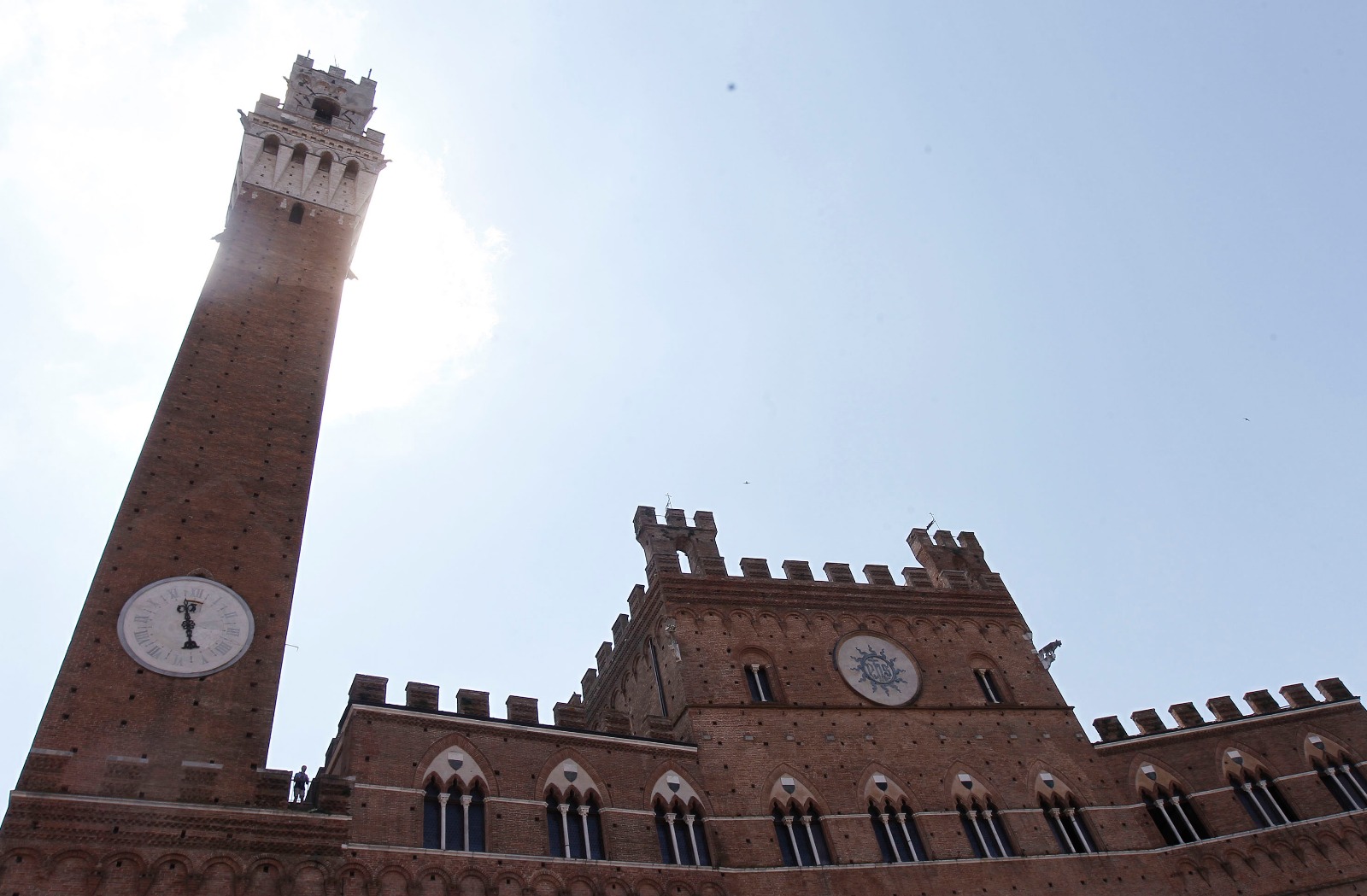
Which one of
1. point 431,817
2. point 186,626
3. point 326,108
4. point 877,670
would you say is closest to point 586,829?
point 431,817

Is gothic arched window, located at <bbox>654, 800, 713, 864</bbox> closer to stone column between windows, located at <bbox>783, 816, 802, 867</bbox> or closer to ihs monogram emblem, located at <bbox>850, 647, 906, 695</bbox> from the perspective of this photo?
stone column between windows, located at <bbox>783, 816, 802, 867</bbox>

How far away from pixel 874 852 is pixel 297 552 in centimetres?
1373

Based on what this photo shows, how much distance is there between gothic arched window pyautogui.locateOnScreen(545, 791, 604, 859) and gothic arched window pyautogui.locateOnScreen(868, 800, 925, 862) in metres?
6.25

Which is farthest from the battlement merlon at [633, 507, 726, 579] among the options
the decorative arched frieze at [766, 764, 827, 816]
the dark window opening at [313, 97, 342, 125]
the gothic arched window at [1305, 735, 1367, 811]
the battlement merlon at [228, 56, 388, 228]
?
the dark window opening at [313, 97, 342, 125]

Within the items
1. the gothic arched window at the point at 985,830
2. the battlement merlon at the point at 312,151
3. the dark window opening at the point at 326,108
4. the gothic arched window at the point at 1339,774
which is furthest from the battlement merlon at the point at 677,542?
the dark window opening at the point at 326,108

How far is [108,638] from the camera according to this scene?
1750cm

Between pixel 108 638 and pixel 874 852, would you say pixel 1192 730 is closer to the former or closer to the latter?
pixel 874 852

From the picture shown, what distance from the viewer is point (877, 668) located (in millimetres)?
25375

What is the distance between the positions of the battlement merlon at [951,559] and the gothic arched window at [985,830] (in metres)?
7.55

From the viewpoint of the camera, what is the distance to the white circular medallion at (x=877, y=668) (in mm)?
24656

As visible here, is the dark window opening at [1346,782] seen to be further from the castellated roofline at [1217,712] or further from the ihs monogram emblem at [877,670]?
the ihs monogram emblem at [877,670]

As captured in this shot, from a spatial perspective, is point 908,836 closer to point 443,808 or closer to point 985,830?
point 985,830

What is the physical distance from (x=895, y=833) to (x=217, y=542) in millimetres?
15600

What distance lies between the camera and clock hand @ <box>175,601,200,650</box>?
18109 millimetres
